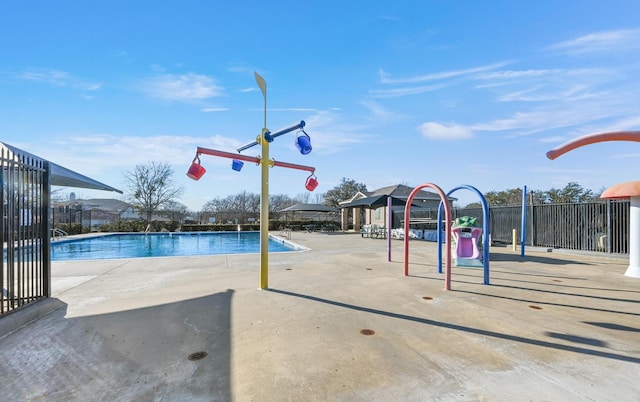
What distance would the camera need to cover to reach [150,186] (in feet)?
92.7

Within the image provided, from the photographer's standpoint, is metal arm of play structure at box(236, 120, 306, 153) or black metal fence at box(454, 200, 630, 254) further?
black metal fence at box(454, 200, 630, 254)

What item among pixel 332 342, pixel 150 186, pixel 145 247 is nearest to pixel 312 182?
pixel 332 342

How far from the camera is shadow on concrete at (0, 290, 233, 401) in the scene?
2.24m

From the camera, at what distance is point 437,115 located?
11.8 m

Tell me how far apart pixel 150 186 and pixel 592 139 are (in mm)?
31461

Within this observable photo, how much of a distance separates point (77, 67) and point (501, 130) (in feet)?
46.0

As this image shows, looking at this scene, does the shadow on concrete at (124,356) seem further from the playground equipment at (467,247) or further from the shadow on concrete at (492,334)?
the playground equipment at (467,247)

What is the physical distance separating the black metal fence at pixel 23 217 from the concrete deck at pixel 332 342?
544 mm

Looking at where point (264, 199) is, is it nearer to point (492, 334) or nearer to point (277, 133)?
point (277, 133)

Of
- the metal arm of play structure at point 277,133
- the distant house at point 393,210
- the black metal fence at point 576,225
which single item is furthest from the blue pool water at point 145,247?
the black metal fence at point 576,225

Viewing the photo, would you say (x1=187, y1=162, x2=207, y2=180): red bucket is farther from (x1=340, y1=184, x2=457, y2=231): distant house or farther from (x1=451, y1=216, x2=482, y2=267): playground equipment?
(x1=340, y1=184, x2=457, y2=231): distant house

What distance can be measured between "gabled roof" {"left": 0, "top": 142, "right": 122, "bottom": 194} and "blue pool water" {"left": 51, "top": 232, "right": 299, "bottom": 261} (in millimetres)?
8678

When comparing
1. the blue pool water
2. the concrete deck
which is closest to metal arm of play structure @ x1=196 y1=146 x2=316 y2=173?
the concrete deck

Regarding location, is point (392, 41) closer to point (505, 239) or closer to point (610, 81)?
point (610, 81)
